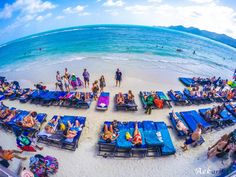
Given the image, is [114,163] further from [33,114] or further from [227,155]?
[33,114]

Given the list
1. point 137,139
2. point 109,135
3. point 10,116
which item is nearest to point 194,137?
point 137,139

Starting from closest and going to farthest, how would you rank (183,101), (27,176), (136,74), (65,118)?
(27,176)
(65,118)
(183,101)
(136,74)

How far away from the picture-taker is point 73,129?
811 cm

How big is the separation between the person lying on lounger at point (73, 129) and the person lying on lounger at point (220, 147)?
7.04m

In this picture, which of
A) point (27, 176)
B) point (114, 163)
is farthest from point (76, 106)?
point (27, 176)

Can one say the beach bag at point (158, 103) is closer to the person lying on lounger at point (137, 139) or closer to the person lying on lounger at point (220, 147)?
the person lying on lounger at point (137, 139)

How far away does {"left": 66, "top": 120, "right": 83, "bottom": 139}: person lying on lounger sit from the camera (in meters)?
7.69

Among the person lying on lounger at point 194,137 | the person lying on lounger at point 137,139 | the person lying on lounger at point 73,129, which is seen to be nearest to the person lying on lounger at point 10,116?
the person lying on lounger at point 73,129

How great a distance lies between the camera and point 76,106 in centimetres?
1102

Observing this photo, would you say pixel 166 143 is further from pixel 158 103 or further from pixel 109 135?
pixel 158 103

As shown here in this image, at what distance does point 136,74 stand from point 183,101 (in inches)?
310

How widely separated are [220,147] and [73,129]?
25.2 feet

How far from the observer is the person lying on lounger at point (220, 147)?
6.58 metres

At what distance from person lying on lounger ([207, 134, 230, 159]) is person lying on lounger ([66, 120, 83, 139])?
7043mm
